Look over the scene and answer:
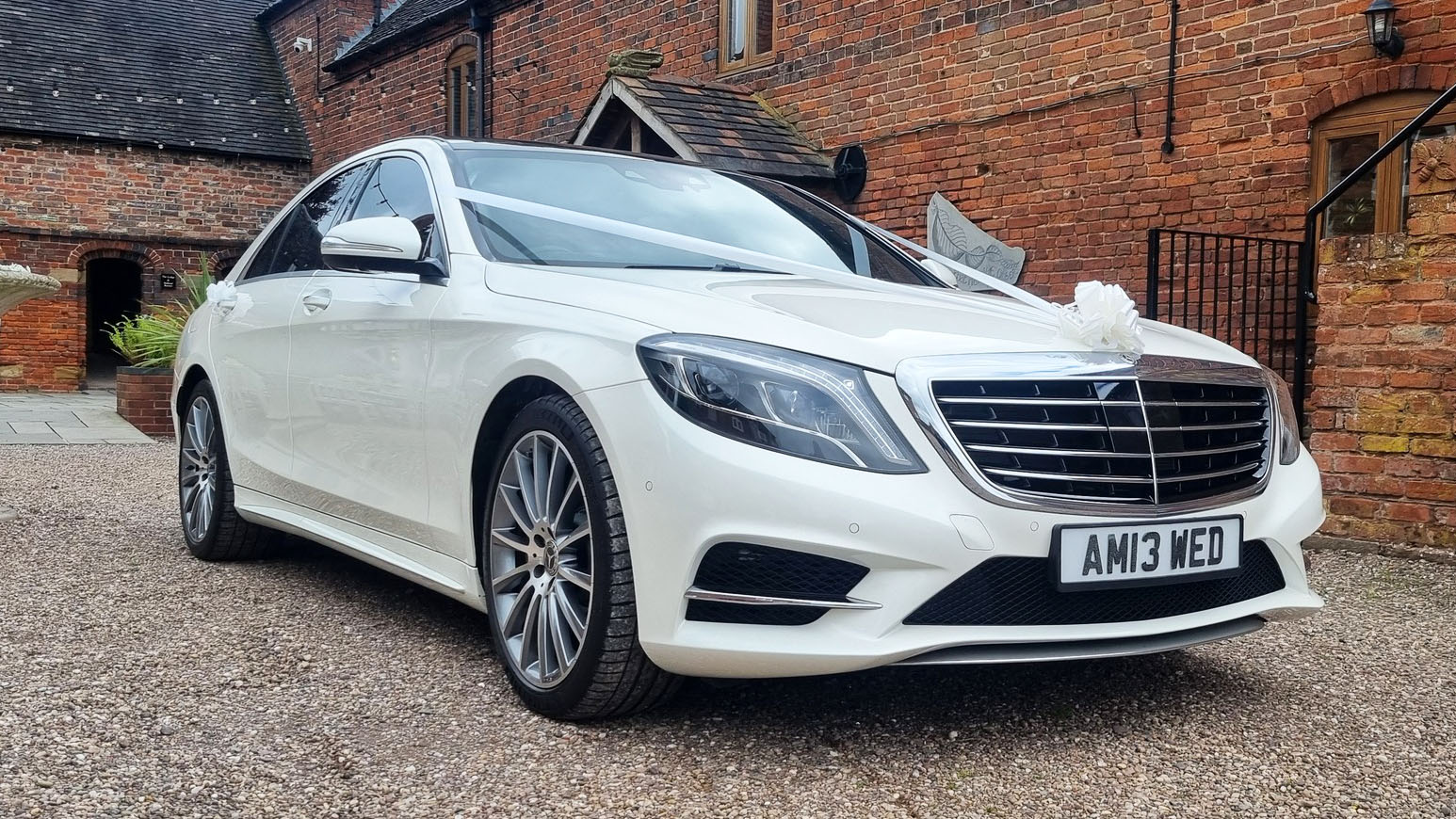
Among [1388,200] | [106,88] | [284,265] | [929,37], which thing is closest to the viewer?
[284,265]

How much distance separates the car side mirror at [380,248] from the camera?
11.6 ft

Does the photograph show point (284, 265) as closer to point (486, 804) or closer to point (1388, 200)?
point (486, 804)

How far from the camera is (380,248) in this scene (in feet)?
11.6

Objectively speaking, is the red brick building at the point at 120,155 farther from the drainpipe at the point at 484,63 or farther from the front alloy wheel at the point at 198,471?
the front alloy wheel at the point at 198,471

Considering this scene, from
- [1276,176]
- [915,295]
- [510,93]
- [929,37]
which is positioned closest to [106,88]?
[510,93]

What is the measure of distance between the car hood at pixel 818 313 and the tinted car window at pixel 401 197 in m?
0.55

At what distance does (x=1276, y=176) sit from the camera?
872 cm

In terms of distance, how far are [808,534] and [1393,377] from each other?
4324 mm

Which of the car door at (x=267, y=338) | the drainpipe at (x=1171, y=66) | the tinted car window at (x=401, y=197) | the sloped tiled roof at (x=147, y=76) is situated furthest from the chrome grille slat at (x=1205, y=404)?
the sloped tiled roof at (x=147, y=76)

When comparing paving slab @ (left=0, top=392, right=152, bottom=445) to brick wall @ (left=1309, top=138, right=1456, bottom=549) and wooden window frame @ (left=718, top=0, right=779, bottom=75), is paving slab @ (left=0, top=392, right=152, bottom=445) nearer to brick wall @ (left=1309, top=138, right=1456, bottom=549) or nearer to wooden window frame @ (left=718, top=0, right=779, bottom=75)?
wooden window frame @ (left=718, top=0, right=779, bottom=75)

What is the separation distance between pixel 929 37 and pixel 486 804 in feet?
32.1

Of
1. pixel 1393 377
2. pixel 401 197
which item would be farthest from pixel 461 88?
pixel 401 197

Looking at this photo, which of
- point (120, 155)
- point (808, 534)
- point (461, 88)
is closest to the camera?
point (808, 534)

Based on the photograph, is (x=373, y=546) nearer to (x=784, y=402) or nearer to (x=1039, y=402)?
(x=784, y=402)
